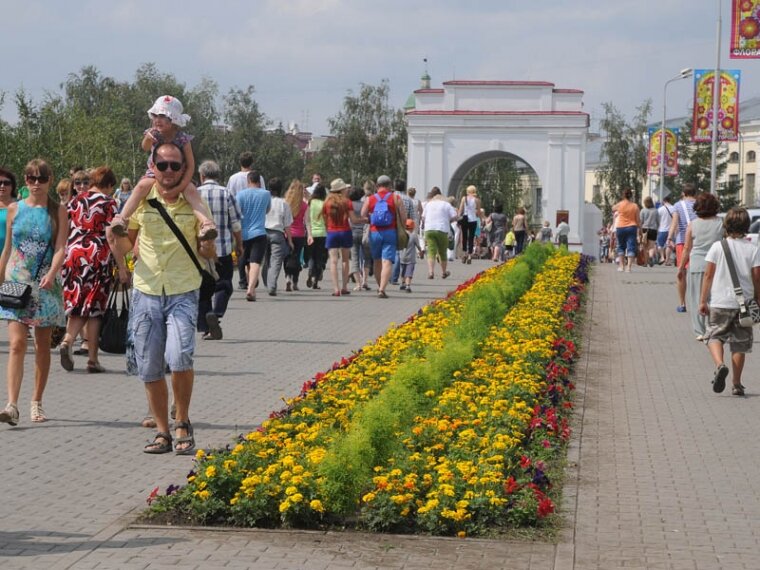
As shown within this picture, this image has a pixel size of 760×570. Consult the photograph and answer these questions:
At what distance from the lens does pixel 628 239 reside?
3153cm

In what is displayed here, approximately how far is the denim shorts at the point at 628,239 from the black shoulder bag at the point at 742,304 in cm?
1892

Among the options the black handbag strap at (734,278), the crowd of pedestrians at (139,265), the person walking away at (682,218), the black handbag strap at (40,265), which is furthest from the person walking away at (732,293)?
the person walking away at (682,218)

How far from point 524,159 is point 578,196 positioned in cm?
276

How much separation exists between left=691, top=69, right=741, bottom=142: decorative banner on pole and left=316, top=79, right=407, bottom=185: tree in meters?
56.8

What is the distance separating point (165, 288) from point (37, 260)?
73.8 inches

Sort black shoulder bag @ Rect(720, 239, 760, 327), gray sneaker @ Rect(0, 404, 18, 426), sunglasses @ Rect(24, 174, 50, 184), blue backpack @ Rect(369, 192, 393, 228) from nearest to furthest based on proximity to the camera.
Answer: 1. gray sneaker @ Rect(0, 404, 18, 426)
2. sunglasses @ Rect(24, 174, 50, 184)
3. black shoulder bag @ Rect(720, 239, 760, 327)
4. blue backpack @ Rect(369, 192, 393, 228)

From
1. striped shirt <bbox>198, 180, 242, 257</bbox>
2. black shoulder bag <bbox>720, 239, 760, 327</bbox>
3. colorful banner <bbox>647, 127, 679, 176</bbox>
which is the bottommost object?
black shoulder bag <bbox>720, 239, 760, 327</bbox>

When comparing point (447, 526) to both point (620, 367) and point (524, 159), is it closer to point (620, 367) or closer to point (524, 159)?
point (620, 367)

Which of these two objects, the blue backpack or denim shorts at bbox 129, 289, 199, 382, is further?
the blue backpack

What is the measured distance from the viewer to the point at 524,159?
204 ft

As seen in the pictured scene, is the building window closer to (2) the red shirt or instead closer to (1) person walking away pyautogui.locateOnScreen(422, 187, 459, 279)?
(1) person walking away pyautogui.locateOnScreen(422, 187, 459, 279)

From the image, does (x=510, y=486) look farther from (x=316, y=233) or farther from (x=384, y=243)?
(x=316, y=233)

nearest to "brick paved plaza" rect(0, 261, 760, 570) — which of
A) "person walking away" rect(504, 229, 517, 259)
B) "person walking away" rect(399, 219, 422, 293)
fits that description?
"person walking away" rect(399, 219, 422, 293)

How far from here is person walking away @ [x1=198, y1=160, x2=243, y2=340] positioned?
1447cm
